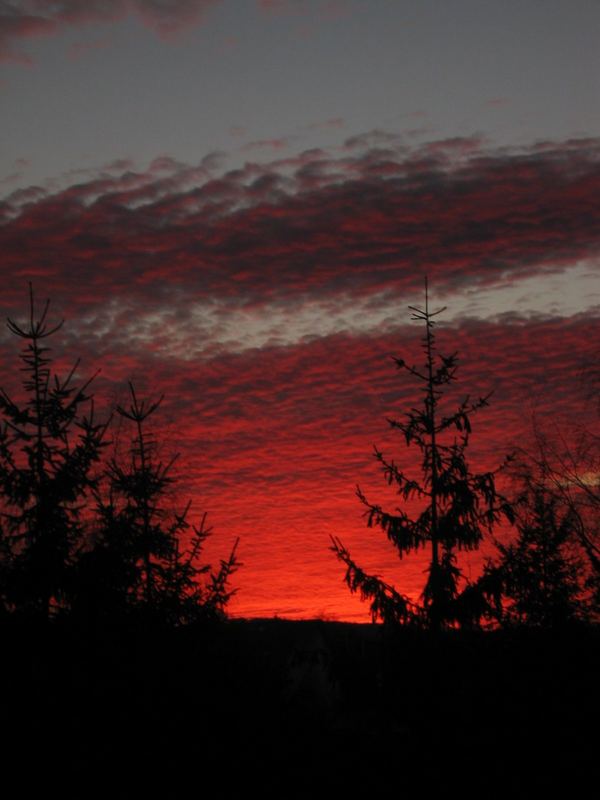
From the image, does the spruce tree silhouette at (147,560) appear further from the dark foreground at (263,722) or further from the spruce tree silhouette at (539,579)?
the spruce tree silhouette at (539,579)

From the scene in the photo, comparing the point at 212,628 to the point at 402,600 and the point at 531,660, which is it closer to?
the point at 531,660

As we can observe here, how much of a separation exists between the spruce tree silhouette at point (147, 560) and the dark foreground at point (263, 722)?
1323 mm

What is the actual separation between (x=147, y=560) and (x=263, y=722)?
10690 millimetres

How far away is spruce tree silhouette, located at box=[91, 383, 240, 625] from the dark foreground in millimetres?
1323

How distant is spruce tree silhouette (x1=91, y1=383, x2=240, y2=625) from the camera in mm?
16359

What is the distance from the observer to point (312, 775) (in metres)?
12.7

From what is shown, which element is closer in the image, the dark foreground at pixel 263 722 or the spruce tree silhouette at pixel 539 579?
the dark foreground at pixel 263 722

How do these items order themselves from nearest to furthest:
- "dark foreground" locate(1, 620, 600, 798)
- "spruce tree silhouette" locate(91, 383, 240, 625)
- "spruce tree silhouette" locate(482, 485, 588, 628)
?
"dark foreground" locate(1, 620, 600, 798)
"spruce tree silhouette" locate(91, 383, 240, 625)
"spruce tree silhouette" locate(482, 485, 588, 628)

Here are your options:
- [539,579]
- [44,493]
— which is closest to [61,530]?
[44,493]

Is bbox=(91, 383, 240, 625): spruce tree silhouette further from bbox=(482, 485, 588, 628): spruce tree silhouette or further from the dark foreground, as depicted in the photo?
bbox=(482, 485, 588, 628): spruce tree silhouette

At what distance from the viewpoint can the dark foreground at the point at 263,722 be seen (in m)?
10.8

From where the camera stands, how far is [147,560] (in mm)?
23141

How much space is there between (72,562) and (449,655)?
8155 mm

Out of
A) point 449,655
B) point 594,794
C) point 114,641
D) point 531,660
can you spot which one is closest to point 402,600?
point 449,655
